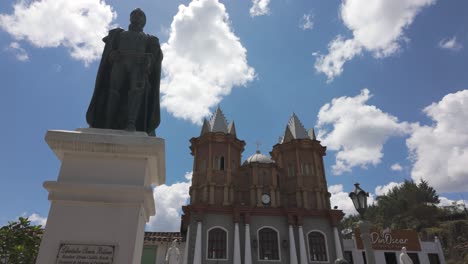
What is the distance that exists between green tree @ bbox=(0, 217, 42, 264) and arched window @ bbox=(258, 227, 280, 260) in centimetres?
1941

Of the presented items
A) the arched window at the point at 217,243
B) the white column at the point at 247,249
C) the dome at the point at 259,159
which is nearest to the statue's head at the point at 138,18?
the white column at the point at 247,249

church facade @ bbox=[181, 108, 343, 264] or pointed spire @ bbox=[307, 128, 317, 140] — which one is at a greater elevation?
pointed spire @ bbox=[307, 128, 317, 140]

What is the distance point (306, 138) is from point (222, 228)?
39.7 ft

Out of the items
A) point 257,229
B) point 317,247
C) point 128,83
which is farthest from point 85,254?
point 317,247

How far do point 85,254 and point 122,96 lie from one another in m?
1.90

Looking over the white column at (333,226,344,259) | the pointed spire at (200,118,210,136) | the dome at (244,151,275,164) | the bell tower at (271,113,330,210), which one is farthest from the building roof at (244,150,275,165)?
the white column at (333,226,344,259)

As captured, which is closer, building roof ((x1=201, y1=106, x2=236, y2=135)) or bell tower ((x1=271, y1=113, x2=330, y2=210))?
bell tower ((x1=271, y1=113, x2=330, y2=210))

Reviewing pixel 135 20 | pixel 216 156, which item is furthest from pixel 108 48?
pixel 216 156

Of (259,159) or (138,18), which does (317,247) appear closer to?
(259,159)

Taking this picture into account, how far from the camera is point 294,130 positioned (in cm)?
3344

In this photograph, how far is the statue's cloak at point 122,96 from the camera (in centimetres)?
380

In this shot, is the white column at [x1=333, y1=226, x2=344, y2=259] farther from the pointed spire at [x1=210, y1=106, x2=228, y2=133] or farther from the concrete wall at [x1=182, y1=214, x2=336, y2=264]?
the pointed spire at [x1=210, y1=106, x2=228, y2=133]

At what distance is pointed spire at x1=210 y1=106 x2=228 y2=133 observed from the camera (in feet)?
104

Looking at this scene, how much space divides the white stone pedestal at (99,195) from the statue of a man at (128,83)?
1.55ft
